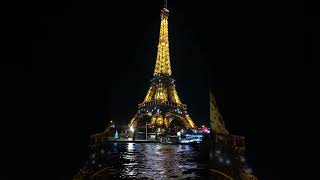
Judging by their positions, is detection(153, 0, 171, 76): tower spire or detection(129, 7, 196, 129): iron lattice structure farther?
detection(153, 0, 171, 76): tower spire

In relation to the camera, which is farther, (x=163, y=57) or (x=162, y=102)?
(x=163, y=57)

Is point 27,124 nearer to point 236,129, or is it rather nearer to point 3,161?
point 3,161

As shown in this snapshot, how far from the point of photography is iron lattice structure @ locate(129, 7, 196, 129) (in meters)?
81.8

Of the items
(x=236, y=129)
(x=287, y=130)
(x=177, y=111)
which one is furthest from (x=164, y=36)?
(x=287, y=130)

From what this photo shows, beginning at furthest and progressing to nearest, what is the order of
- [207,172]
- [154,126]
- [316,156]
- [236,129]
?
[154,126] < [236,129] < [316,156] < [207,172]

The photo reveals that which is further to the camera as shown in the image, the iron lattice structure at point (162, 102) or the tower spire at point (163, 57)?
the tower spire at point (163, 57)

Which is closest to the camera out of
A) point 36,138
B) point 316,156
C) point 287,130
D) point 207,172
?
point 207,172

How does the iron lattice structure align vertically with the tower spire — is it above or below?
below

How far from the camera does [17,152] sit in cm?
1628

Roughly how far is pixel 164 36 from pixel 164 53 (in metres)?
4.70

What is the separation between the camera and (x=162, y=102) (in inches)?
3216

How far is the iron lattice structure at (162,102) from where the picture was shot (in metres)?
81.8

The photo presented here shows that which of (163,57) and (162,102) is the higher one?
(163,57)

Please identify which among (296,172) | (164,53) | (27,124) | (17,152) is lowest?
(296,172)
